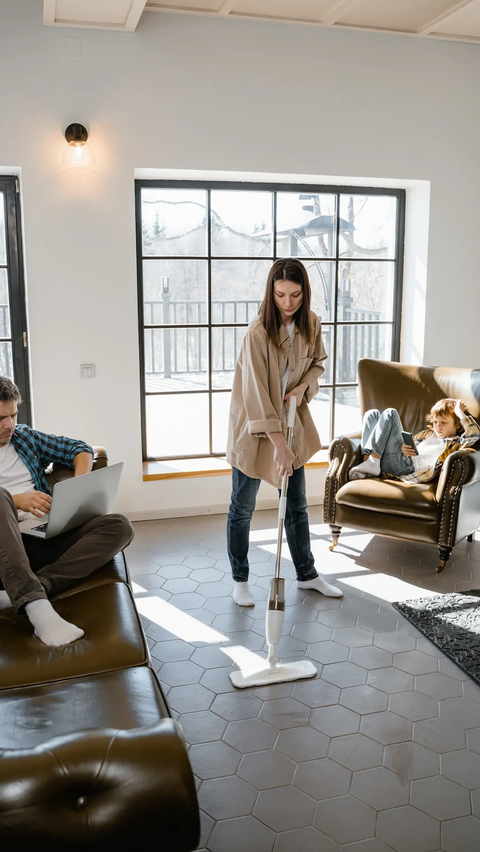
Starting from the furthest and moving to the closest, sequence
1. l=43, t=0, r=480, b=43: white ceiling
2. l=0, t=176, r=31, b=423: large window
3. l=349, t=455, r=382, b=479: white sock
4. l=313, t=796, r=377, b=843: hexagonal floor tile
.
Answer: l=0, t=176, r=31, b=423: large window < l=349, t=455, r=382, b=479: white sock < l=43, t=0, r=480, b=43: white ceiling < l=313, t=796, r=377, b=843: hexagonal floor tile

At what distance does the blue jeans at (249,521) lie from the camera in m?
2.99

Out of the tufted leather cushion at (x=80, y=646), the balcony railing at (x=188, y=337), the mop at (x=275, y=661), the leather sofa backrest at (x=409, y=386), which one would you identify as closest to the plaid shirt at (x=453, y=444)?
the leather sofa backrest at (x=409, y=386)

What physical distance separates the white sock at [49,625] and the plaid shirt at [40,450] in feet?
2.29

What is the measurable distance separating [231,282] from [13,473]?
86.7 inches

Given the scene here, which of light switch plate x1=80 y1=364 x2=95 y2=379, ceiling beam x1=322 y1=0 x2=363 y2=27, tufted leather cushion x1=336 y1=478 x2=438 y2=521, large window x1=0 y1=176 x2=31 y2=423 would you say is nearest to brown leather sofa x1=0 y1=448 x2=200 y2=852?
tufted leather cushion x1=336 y1=478 x2=438 y2=521

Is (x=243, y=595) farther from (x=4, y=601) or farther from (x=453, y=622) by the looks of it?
(x=4, y=601)

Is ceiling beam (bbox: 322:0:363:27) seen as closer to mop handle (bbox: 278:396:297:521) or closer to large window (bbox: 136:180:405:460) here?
large window (bbox: 136:180:405:460)

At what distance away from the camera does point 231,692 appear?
94.8 inches

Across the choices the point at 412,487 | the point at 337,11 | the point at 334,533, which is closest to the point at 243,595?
the point at 334,533

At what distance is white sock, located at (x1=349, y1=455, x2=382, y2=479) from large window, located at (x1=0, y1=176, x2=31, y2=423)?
191 cm

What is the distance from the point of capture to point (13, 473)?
106 inches

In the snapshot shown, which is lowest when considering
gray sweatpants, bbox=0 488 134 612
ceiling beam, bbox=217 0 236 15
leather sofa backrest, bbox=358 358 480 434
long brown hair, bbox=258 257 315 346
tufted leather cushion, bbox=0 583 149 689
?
tufted leather cushion, bbox=0 583 149 689

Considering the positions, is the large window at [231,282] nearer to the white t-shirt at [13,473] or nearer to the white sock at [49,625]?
the white t-shirt at [13,473]

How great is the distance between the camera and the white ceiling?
3484 mm
